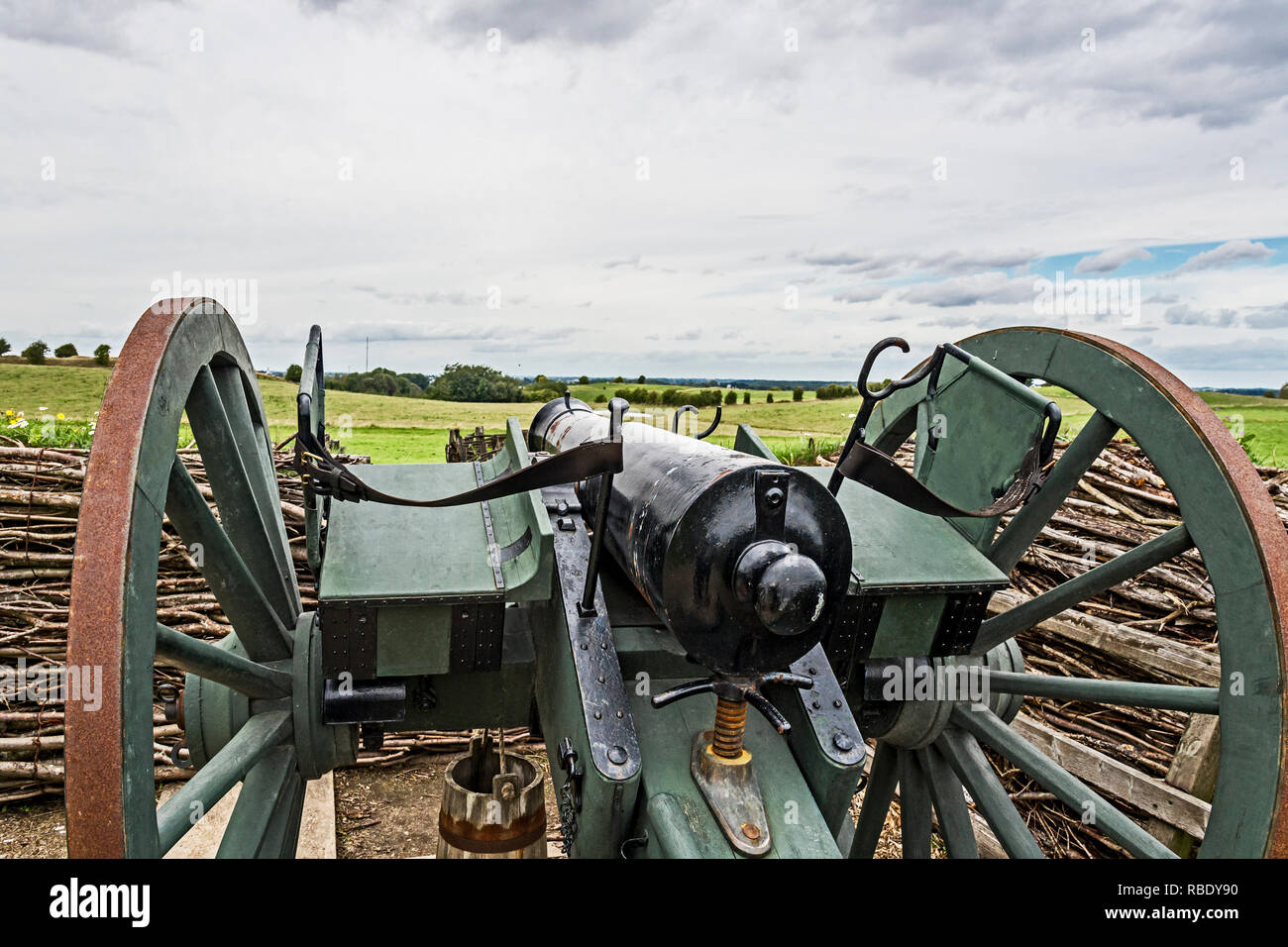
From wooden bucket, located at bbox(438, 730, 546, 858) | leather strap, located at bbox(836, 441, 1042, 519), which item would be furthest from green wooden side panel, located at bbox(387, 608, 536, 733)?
leather strap, located at bbox(836, 441, 1042, 519)

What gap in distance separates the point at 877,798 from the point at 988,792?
947 millimetres

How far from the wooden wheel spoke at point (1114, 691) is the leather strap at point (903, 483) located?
651mm

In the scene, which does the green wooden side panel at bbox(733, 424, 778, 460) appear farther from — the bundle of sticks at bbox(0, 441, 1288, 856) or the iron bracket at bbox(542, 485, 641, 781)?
the bundle of sticks at bbox(0, 441, 1288, 856)

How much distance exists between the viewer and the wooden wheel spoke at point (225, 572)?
2326 mm

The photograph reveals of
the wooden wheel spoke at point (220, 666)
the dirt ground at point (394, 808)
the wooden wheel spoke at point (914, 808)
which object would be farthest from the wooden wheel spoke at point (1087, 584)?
the dirt ground at point (394, 808)

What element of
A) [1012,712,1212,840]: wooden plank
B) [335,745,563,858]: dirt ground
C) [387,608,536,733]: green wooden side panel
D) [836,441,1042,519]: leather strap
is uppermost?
[836,441,1042,519]: leather strap

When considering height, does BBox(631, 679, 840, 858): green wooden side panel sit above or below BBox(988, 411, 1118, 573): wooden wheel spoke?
below

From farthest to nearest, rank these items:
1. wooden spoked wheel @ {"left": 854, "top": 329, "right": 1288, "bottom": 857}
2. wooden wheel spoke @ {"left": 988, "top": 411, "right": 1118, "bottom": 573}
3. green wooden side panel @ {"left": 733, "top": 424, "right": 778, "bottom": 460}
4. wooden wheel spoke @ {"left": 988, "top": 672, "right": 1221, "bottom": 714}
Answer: green wooden side panel @ {"left": 733, "top": 424, "right": 778, "bottom": 460}, wooden wheel spoke @ {"left": 988, "top": 411, "right": 1118, "bottom": 573}, wooden wheel spoke @ {"left": 988, "top": 672, "right": 1221, "bottom": 714}, wooden spoked wheel @ {"left": 854, "top": 329, "right": 1288, "bottom": 857}

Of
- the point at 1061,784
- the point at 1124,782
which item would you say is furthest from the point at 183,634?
the point at 1124,782

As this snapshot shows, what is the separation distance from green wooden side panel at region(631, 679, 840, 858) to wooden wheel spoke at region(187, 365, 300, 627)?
147 cm

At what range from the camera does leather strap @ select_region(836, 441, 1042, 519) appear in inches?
101

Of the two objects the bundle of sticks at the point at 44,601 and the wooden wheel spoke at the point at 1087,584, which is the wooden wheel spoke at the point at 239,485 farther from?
the bundle of sticks at the point at 44,601

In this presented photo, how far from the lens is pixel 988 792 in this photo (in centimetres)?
326

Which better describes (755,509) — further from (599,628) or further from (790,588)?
(599,628)
